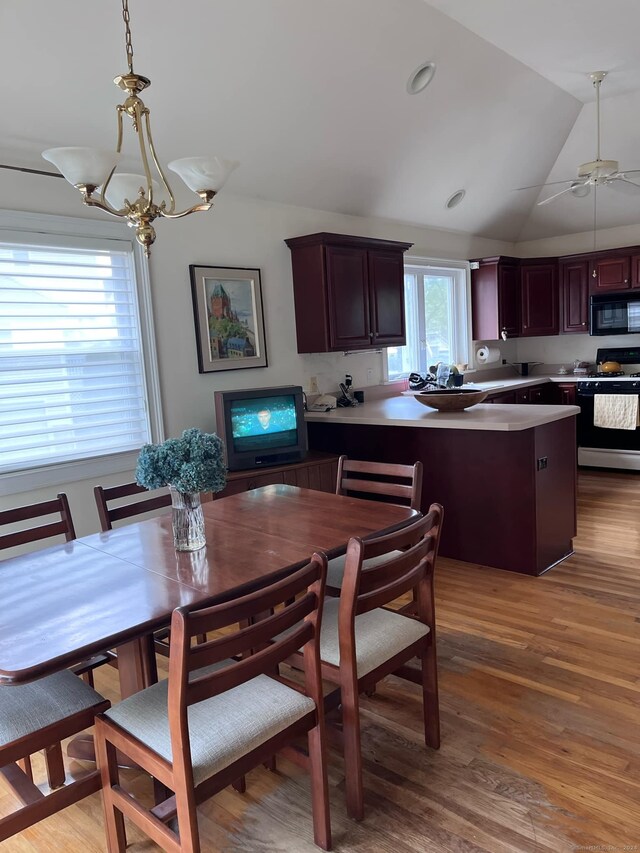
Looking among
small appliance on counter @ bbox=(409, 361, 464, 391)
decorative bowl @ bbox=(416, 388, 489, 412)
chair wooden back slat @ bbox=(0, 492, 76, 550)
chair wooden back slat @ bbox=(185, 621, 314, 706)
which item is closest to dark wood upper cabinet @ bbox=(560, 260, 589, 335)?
small appliance on counter @ bbox=(409, 361, 464, 391)

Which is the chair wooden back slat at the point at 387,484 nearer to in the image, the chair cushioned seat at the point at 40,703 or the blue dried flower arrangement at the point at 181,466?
the blue dried flower arrangement at the point at 181,466

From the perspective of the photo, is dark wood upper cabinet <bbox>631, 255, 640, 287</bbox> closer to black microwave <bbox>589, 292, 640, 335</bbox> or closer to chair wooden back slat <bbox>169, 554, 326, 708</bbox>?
black microwave <bbox>589, 292, 640, 335</bbox>

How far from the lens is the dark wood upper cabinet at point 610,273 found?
6012mm

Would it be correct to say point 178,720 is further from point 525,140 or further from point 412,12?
point 525,140

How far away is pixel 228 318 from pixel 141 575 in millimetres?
2492

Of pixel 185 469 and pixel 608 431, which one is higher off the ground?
pixel 185 469

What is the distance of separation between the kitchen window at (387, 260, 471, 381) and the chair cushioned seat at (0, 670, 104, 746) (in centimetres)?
408

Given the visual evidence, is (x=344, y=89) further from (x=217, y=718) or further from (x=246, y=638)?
(x=217, y=718)

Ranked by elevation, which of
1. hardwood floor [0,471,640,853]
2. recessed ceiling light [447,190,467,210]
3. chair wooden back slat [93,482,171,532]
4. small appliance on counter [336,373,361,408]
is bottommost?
hardwood floor [0,471,640,853]

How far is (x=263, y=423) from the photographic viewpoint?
3850 millimetres

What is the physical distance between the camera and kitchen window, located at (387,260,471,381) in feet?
18.7

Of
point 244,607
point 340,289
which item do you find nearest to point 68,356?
point 340,289

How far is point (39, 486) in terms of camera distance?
317 centimetres

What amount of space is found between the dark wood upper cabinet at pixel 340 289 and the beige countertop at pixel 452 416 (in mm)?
501
